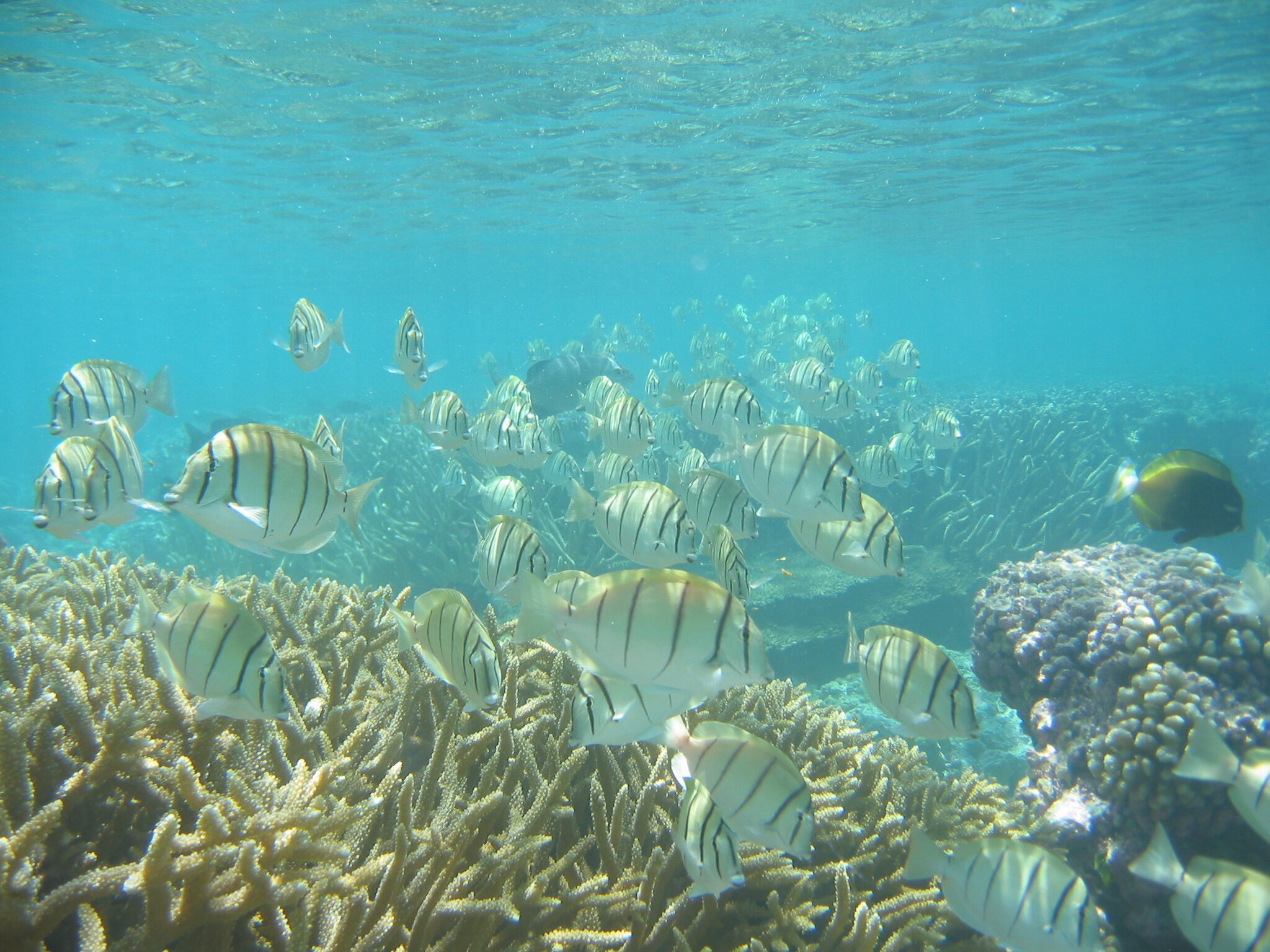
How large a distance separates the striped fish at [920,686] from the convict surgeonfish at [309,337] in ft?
14.8

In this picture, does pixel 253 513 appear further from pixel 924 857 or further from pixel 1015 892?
pixel 1015 892

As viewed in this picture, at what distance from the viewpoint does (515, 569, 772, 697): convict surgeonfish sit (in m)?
2.11

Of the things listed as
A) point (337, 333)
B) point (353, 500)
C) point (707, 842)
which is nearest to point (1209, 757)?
point (707, 842)

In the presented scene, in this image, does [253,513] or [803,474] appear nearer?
[253,513]

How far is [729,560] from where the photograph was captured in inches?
159

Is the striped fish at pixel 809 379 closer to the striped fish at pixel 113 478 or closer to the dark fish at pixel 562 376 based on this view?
the striped fish at pixel 113 478

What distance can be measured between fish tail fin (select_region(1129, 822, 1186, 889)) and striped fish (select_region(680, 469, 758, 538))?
243 centimetres

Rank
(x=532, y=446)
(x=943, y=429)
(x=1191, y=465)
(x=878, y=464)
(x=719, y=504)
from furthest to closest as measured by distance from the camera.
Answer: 1. (x=943, y=429)
2. (x=878, y=464)
3. (x=532, y=446)
4. (x=1191, y=465)
5. (x=719, y=504)

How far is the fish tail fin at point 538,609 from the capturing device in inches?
82.0

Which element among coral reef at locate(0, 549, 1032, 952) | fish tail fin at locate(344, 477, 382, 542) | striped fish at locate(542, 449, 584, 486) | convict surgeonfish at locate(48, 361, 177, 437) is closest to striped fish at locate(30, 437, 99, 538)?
convict surgeonfish at locate(48, 361, 177, 437)

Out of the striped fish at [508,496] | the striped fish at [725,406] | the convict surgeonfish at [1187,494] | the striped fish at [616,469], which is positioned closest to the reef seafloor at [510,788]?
the convict surgeonfish at [1187,494]

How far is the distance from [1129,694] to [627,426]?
388 cm

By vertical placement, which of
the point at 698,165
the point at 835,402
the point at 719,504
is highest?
the point at 698,165

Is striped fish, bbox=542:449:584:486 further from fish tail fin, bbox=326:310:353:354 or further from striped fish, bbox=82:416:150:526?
striped fish, bbox=82:416:150:526
